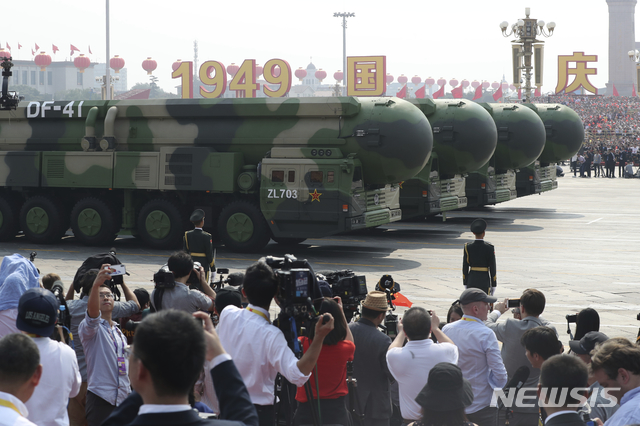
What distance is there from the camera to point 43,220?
17.9m

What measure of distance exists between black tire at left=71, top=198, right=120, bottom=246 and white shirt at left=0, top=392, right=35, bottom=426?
14.4 metres

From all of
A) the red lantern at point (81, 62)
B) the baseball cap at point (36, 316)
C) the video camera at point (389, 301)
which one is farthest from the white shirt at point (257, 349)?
the red lantern at point (81, 62)

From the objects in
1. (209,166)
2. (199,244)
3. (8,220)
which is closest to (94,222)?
(8,220)

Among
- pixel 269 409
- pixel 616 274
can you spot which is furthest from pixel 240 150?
pixel 269 409

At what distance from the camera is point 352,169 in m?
15.6

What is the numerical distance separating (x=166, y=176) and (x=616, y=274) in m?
9.11

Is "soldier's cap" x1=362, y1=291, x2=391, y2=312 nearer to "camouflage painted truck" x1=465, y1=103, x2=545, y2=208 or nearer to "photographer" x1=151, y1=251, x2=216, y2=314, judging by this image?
"photographer" x1=151, y1=251, x2=216, y2=314

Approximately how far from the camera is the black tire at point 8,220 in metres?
18.2

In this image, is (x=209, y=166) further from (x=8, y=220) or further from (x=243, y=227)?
(x=8, y=220)

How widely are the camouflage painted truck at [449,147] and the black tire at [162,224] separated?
18.6 feet

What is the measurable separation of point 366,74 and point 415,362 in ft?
231

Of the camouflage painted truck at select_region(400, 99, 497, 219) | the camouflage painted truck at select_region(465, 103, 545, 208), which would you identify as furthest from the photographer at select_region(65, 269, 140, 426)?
the camouflage painted truck at select_region(465, 103, 545, 208)

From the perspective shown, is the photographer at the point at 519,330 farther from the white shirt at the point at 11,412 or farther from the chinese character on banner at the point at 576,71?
the chinese character on banner at the point at 576,71

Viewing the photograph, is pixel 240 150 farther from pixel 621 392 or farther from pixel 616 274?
pixel 621 392
